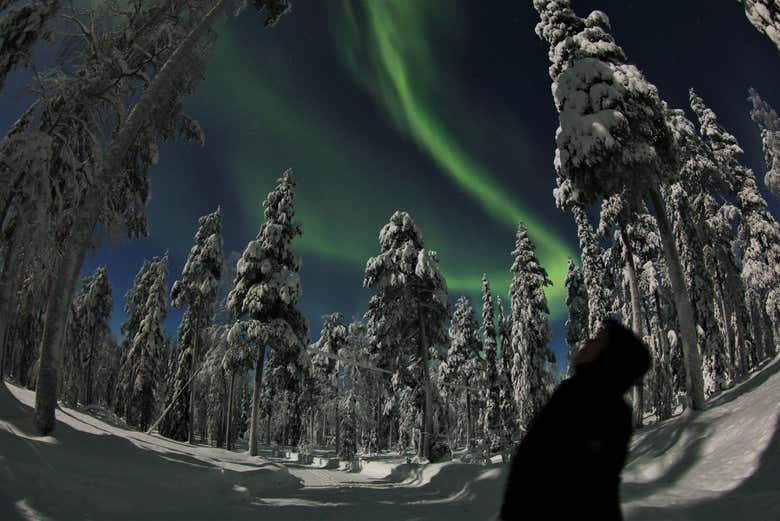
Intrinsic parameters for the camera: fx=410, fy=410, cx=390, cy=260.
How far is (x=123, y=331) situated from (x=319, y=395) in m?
23.5

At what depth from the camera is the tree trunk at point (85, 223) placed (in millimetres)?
7832

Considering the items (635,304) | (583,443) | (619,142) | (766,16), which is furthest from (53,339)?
(635,304)

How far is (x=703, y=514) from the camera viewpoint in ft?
18.2

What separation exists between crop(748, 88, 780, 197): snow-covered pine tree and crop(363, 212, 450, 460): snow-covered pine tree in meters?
18.6

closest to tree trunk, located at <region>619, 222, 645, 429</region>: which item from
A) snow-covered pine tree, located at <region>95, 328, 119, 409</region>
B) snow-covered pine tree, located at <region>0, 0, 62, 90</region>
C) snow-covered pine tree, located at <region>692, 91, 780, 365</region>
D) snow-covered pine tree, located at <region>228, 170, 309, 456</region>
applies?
snow-covered pine tree, located at <region>692, 91, 780, 365</region>

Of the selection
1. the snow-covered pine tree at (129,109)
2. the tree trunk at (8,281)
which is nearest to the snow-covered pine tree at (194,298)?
the snow-covered pine tree at (129,109)

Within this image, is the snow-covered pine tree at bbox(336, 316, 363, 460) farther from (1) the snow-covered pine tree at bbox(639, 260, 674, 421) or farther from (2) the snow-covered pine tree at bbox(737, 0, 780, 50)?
(2) the snow-covered pine tree at bbox(737, 0, 780, 50)

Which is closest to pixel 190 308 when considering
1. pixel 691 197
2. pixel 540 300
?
pixel 540 300

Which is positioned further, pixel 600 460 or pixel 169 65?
pixel 169 65

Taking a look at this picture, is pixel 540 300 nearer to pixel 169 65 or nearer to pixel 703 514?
pixel 703 514

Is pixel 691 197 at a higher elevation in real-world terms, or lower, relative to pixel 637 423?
higher

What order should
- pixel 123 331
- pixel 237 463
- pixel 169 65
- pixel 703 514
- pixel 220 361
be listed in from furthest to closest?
pixel 123 331, pixel 220 361, pixel 237 463, pixel 169 65, pixel 703 514

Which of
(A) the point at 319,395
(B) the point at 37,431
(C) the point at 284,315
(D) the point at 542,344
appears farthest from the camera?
(A) the point at 319,395

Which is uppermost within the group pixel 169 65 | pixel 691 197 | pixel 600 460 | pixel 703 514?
pixel 691 197
